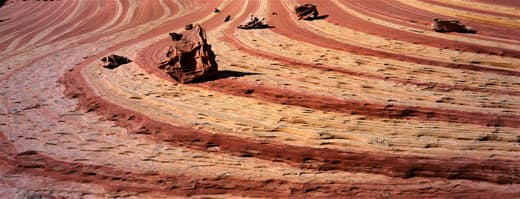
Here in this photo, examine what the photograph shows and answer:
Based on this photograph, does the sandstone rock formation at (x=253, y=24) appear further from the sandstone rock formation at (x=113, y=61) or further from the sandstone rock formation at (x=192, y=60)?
the sandstone rock formation at (x=192, y=60)

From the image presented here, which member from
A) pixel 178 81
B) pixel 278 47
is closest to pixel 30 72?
pixel 178 81

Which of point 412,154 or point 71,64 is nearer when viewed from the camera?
point 412,154

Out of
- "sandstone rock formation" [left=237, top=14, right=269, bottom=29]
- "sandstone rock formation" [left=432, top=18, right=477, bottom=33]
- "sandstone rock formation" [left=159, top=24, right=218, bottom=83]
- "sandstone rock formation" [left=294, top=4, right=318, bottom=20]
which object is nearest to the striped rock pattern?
"sandstone rock formation" [left=159, top=24, right=218, bottom=83]

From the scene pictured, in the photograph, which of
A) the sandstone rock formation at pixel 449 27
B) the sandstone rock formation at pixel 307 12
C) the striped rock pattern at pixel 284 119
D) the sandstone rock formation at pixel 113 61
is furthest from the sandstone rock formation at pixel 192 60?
the sandstone rock formation at pixel 449 27

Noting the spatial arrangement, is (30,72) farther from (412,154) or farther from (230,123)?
(412,154)

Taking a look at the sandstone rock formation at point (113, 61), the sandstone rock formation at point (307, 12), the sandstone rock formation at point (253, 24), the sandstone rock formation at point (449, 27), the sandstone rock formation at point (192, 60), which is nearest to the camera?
the sandstone rock formation at point (192, 60)

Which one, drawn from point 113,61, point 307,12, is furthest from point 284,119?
point 307,12

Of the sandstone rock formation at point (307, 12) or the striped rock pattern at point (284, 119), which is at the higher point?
the sandstone rock formation at point (307, 12)
